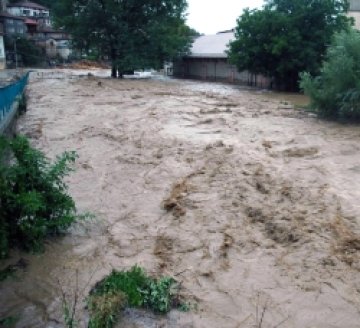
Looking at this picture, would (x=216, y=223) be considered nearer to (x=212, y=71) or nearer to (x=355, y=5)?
(x=212, y=71)

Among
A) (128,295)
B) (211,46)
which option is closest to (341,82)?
(128,295)

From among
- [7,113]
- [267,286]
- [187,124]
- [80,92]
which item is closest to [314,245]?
[267,286]

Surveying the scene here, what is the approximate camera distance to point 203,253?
5.59m

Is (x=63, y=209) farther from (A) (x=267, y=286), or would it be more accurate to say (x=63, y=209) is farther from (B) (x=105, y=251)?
(A) (x=267, y=286)

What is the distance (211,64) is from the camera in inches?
1286

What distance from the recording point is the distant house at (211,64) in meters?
29.1

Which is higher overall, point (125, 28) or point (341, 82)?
point (125, 28)

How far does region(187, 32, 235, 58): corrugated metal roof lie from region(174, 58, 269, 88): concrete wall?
2.09 ft

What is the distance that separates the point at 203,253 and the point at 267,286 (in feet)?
3.42

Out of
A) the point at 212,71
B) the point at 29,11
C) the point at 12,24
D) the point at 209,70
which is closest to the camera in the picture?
the point at 212,71

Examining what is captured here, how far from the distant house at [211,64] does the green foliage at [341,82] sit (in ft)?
41.6

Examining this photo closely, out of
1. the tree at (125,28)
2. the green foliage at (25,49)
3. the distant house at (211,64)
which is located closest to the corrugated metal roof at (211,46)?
the distant house at (211,64)

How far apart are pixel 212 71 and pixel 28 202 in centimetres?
2876

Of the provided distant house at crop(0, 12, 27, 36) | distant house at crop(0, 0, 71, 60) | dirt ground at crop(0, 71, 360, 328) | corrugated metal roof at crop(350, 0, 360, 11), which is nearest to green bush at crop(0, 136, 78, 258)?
dirt ground at crop(0, 71, 360, 328)
